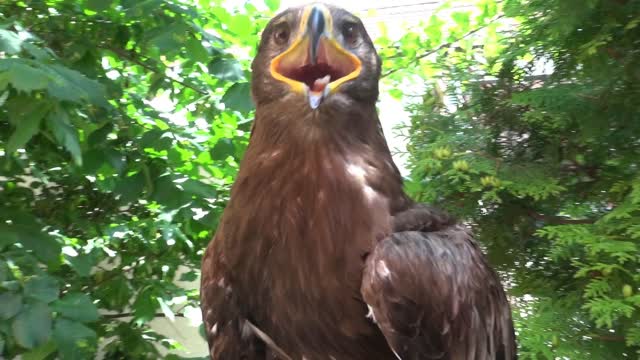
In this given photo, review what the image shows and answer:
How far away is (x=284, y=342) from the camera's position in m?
0.79

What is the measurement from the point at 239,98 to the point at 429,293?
57 centimetres

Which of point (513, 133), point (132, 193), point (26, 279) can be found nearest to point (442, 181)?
point (513, 133)

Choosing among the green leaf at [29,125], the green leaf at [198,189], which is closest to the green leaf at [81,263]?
the green leaf at [198,189]

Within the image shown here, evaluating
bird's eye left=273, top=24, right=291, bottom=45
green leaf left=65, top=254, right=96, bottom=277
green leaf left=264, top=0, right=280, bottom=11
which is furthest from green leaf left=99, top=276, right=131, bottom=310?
bird's eye left=273, top=24, right=291, bottom=45

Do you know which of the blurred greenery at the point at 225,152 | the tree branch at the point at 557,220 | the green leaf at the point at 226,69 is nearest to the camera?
the blurred greenery at the point at 225,152

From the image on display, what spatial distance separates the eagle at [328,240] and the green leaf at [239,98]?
0.89 ft

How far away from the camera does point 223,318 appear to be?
860mm

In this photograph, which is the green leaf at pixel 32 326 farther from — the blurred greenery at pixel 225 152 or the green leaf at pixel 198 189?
the green leaf at pixel 198 189

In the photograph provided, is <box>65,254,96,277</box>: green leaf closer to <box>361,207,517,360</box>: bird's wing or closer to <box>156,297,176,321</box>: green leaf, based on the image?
<box>156,297,176,321</box>: green leaf

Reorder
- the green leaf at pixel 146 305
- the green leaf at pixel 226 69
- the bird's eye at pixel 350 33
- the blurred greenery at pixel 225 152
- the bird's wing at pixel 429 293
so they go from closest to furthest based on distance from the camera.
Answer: the bird's wing at pixel 429 293 → the bird's eye at pixel 350 33 → the blurred greenery at pixel 225 152 → the green leaf at pixel 226 69 → the green leaf at pixel 146 305

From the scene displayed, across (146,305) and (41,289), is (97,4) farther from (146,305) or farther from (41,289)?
(146,305)

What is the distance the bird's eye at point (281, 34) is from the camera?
2.76 ft

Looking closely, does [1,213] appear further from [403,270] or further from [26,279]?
[403,270]

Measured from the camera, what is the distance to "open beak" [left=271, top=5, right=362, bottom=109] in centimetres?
77
